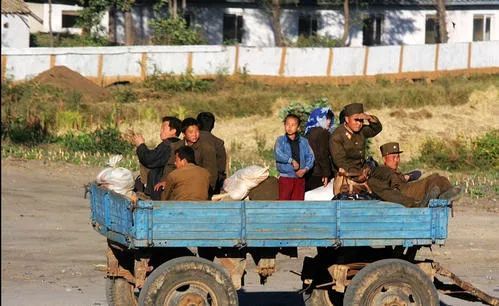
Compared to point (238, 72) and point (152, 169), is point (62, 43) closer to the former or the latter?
point (238, 72)

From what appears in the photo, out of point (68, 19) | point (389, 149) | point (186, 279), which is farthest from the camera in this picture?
point (68, 19)

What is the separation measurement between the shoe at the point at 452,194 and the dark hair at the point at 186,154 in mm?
2159

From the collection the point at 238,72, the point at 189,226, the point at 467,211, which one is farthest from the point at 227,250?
the point at 238,72

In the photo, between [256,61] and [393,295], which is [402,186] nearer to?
[393,295]

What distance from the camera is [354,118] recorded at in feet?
37.9

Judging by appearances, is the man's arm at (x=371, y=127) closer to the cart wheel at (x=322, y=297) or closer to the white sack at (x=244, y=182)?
the white sack at (x=244, y=182)

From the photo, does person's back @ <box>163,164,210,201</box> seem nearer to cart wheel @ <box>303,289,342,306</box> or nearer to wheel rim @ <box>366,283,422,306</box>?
wheel rim @ <box>366,283,422,306</box>

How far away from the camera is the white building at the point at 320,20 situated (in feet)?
167

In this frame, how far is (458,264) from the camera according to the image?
54.1 ft

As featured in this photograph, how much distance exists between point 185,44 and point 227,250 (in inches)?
1355

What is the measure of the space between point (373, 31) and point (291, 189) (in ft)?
140

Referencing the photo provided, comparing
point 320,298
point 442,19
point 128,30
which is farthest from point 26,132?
point 442,19

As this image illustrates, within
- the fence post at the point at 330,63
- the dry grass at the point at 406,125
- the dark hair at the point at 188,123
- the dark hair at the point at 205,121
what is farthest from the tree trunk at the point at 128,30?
the dark hair at the point at 188,123

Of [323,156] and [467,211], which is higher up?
[323,156]
